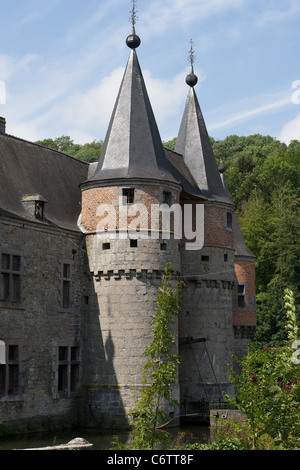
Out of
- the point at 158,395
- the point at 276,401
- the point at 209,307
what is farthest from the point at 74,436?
the point at 276,401

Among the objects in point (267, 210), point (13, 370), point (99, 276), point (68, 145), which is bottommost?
point (13, 370)

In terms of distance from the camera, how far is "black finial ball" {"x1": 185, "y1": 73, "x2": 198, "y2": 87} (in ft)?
111

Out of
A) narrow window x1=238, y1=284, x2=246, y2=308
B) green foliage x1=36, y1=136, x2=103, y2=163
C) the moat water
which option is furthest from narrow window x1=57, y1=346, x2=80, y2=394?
green foliage x1=36, y1=136, x2=103, y2=163

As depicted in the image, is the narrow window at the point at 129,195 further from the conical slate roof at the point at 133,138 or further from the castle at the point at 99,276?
the conical slate roof at the point at 133,138

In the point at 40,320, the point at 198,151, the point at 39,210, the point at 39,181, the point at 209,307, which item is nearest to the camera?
the point at 40,320

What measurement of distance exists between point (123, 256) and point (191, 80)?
38.2 feet

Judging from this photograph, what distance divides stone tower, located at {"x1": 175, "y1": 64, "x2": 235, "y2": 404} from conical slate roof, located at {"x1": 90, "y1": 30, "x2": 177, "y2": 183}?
414 centimetres

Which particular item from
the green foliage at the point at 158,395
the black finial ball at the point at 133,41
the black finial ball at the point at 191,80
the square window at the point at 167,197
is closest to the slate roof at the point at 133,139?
the black finial ball at the point at 133,41

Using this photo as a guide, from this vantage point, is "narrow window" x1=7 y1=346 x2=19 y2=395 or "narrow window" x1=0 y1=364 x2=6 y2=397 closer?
Answer: "narrow window" x1=0 y1=364 x2=6 y2=397

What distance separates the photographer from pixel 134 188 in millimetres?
25719

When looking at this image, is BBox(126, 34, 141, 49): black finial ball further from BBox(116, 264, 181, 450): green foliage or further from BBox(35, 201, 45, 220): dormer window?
BBox(116, 264, 181, 450): green foliage

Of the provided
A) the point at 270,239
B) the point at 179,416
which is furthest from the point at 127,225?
the point at 270,239

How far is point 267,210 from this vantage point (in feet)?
176

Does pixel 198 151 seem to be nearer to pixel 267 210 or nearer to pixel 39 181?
pixel 39 181
